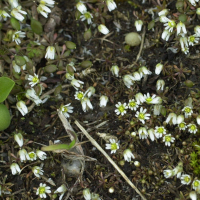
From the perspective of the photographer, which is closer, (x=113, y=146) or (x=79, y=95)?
(x=113, y=146)

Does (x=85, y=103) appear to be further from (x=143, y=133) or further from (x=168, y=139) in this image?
(x=168, y=139)

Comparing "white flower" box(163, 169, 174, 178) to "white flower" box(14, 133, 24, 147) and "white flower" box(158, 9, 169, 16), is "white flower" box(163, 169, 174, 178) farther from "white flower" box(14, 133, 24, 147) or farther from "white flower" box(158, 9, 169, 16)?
"white flower" box(158, 9, 169, 16)

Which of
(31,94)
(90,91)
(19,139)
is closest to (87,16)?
(90,91)

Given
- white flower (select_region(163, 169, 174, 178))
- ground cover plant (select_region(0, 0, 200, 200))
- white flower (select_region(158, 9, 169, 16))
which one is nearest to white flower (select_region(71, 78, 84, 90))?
ground cover plant (select_region(0, 0, 200, 200))

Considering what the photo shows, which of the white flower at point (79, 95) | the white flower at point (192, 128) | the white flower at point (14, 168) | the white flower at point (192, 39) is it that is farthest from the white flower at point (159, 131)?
the white flower at point (14, 168)

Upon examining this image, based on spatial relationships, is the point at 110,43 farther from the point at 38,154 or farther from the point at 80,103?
the point at 38,154

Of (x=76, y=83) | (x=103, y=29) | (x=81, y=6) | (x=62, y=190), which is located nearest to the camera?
(x=62, y=190)
